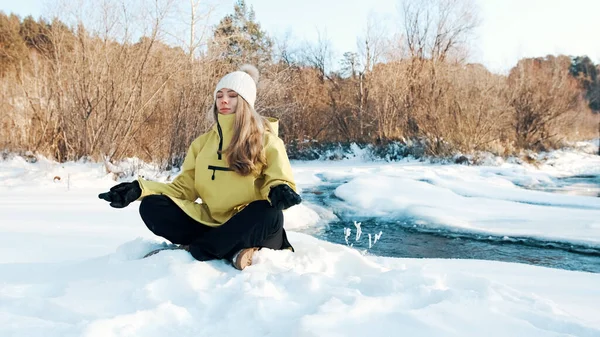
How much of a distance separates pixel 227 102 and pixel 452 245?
241 centimetres

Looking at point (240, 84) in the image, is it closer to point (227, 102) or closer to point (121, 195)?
point (227, 102)

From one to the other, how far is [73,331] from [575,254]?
337 cm

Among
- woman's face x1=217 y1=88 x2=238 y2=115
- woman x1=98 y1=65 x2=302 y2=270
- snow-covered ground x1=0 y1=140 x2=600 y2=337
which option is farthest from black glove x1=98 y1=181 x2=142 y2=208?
woman's face x1=217 y1=88 x2=238 y2=115

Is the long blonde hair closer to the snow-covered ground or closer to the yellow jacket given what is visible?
the yellow jacket

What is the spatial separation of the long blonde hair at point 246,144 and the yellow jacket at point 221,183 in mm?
31

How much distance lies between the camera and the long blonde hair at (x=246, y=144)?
1.96 metres

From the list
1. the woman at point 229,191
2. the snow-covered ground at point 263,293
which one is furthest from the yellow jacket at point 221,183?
the snow-covered ground at point 263,293

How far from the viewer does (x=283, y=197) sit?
5.82 feet

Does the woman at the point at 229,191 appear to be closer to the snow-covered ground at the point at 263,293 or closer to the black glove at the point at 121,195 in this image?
the black glove at the point at 121,195

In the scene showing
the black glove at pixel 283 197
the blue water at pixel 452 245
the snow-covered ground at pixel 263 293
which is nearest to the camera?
the snow-covered ground at pixel 263 293

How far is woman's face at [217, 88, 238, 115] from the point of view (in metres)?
2.11

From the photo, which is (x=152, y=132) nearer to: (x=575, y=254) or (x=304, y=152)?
(x=575, y=254)

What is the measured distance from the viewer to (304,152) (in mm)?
15789

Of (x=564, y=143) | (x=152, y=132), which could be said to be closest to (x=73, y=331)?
(x=152, y=132)
